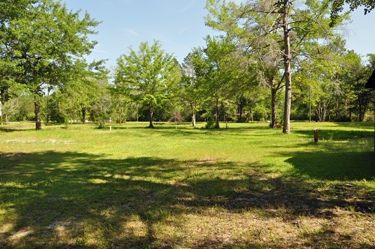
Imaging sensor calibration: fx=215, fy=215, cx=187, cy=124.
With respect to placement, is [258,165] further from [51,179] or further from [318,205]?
[51,179]

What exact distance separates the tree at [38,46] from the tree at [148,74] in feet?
23.5

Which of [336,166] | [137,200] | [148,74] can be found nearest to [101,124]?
[148,74]

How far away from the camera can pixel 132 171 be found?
825 centimetres

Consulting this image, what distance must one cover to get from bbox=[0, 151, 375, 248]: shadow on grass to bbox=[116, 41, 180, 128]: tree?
24.5 metres

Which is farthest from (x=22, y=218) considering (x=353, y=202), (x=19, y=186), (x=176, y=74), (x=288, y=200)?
(x=176, y=74)

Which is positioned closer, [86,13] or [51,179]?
[51,179]

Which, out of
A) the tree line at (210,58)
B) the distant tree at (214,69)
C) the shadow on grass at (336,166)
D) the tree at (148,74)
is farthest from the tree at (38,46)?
the shadow on grass at (336,166)

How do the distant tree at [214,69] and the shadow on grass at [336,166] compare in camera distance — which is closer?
the shadow on grass at [336,166]

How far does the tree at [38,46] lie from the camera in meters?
20.3

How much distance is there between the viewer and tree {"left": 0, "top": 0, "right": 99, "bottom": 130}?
20297mm

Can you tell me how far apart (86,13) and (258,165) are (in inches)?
1108

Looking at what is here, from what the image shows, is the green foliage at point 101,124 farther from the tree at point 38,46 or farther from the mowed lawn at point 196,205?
the mowed lawn at point 196,205

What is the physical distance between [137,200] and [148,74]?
28595 mm

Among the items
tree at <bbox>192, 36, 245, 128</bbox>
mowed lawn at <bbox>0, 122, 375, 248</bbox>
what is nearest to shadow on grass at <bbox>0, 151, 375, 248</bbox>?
mowed lawn at <bbox>0, 122, 375, 248</bbox>
